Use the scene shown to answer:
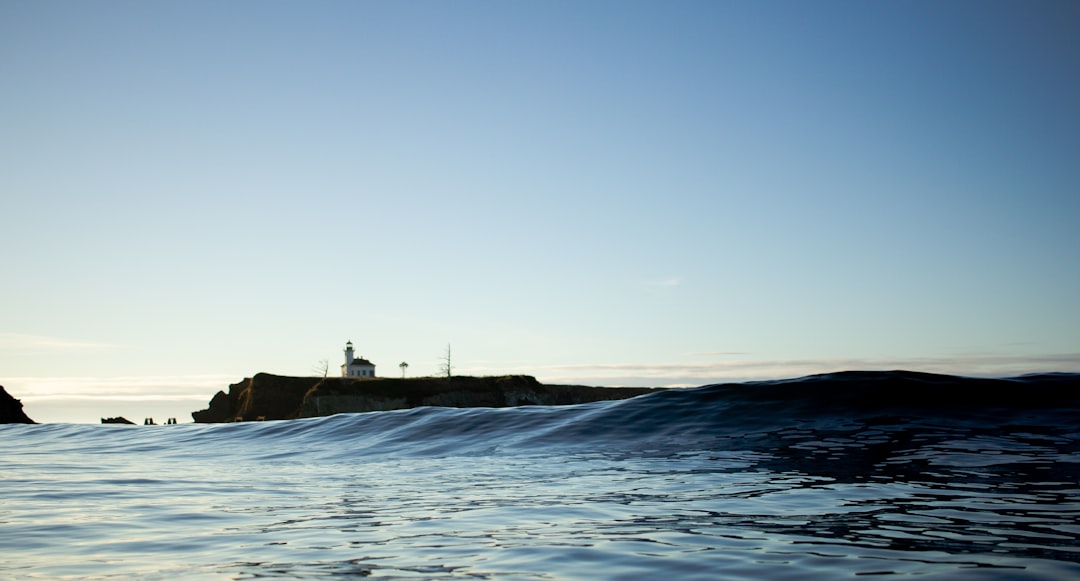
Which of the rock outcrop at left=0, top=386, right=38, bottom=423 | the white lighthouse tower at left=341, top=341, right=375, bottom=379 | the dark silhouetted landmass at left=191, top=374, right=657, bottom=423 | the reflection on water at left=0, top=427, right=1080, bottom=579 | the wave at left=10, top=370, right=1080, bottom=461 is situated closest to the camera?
the reflection on water at left=0, top=427, right=1080, bottom=579

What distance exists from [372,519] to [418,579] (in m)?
1.66

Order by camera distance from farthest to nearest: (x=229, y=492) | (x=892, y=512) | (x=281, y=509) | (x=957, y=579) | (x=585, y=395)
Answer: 1. (x=585, y=395)
2. (x=229, y=492)
3. (x=281, y=509)
4. (x=892, y=512)
5. (x=957, y=579)

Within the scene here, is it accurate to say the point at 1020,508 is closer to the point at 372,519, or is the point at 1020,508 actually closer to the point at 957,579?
the point at 957,579

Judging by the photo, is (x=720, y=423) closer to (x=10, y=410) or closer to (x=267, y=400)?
(x=10, y=410)

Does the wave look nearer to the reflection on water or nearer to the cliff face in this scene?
the reflection on water

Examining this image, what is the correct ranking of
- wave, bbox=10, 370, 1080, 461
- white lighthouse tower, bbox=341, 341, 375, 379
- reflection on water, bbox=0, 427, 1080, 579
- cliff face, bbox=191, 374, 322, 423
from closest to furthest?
reflection on water, bbox=0, 427, 1080, 579
wave, bbox=10, 370, 1080, 461
cliff face, bbox=191, 374, 322, 423
white lighthouse tower, bbox=341, 341, 375, 379

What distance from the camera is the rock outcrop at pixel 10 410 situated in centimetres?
3341

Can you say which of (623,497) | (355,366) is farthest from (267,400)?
(623,497)

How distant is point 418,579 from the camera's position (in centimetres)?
270

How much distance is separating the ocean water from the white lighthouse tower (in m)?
84.8

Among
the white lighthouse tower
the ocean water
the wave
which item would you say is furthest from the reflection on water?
the white lighthouse tower

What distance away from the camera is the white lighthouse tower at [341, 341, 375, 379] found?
94.4 metres

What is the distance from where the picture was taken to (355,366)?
311 feet

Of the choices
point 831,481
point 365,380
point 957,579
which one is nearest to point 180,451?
point 831,481
